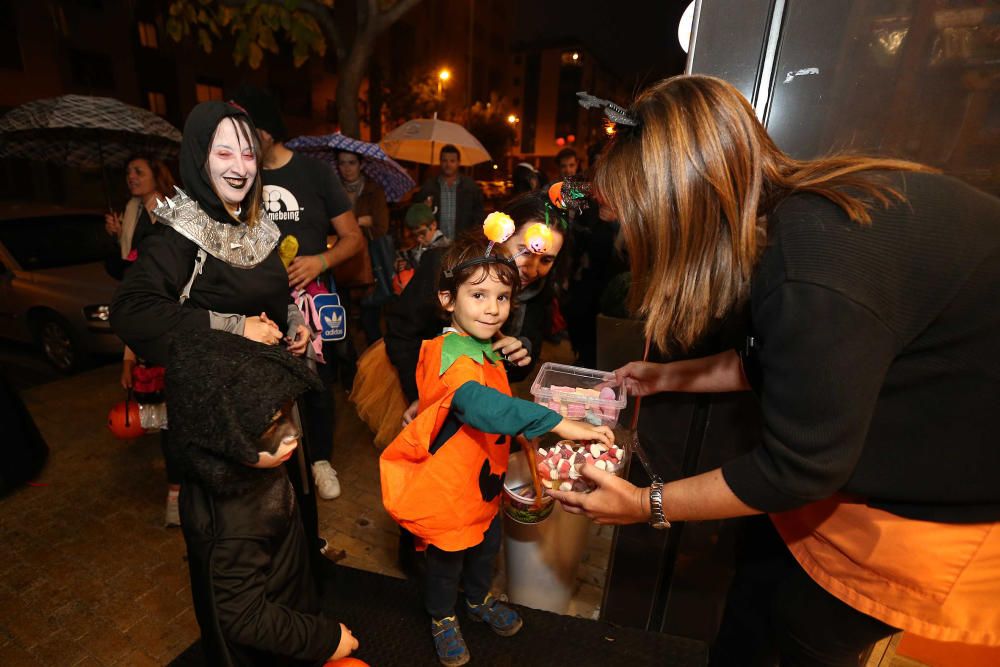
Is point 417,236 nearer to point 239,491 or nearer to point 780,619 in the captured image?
point 239,491

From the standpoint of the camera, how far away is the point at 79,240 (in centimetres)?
566

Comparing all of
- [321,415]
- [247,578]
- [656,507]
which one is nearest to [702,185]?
[656,507]

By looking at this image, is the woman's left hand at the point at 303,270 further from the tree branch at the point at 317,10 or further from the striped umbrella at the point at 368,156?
the tree branch at the point at 317,10

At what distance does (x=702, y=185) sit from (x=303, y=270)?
7.35 ft

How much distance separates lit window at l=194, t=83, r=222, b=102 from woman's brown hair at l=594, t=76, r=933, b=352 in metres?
21.9

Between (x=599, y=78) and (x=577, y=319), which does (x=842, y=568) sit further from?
(x=599, y=78)

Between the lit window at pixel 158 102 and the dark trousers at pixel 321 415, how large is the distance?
19.5 m

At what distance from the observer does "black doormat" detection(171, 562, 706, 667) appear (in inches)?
83.7

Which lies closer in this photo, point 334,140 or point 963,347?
point 963,347

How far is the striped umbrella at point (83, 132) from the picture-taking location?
12.6 feet

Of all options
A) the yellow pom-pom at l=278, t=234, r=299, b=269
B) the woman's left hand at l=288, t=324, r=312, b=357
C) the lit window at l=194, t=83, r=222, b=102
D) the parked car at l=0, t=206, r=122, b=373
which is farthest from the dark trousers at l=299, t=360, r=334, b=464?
the lit window at l=194, t=83, r=222, b=102

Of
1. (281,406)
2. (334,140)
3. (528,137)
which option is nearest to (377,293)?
(334,140)

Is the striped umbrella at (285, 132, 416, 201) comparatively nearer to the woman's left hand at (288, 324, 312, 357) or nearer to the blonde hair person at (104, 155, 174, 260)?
the blonde hair person at (104, 155, 174, 260)

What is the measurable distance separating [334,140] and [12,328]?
14.6 feet
